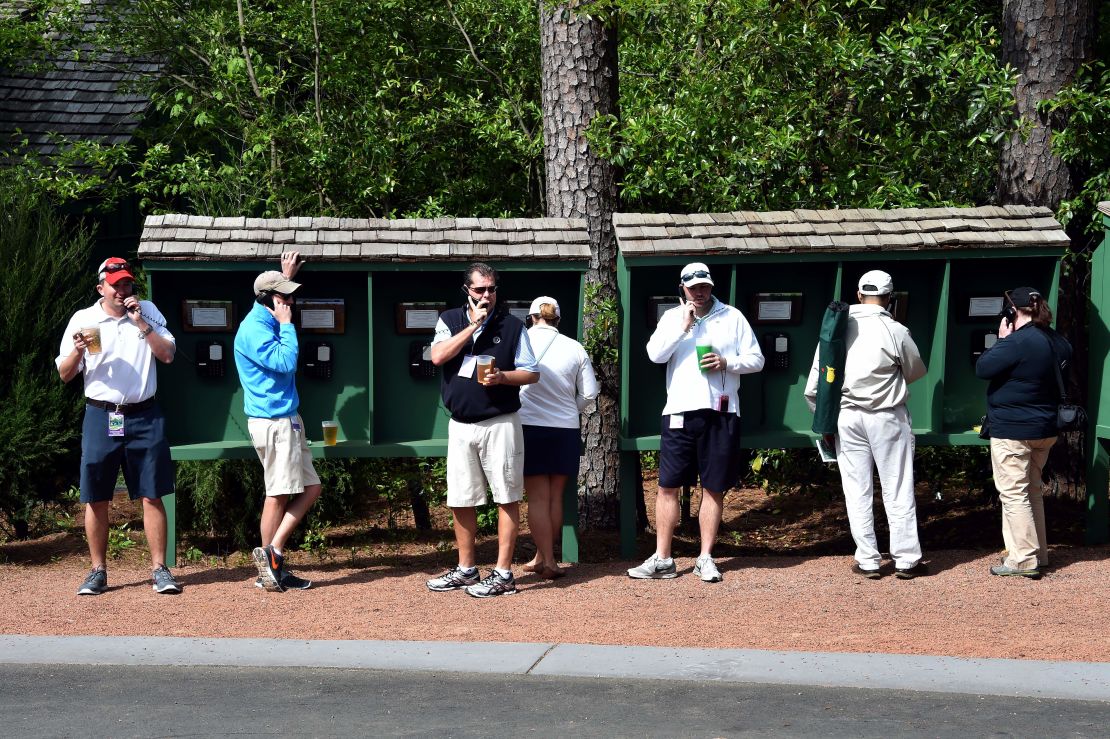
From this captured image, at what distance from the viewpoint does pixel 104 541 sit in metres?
7.72

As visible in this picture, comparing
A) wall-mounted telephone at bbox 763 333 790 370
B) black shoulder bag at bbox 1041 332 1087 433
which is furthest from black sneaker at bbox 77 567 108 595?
black shoulder bag at bbox 1041 332 1087 433

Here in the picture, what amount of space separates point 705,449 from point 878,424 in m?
1.04

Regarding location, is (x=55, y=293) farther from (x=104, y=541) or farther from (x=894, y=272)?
(x=894, y=272)

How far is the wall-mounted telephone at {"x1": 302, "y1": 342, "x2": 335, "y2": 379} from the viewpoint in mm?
8516

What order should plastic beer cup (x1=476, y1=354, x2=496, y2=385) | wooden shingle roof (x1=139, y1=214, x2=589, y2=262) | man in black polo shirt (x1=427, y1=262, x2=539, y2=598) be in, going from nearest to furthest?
plastic beer cup (x1=476, y1=354, x2=496, y2=385)
man in black polo shirt (x1=427, y1=262, x2=539, y2=598)
wooden shingle roof (x1=139, y1=214, x2=589, y2=262)

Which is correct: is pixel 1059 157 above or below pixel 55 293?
above

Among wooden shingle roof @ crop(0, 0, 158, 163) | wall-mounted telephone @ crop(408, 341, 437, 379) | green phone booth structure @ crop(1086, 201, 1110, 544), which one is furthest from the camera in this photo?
wooden shingle roof @ crop(0, 0, 158, 163)

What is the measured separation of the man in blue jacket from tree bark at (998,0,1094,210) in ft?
17.3

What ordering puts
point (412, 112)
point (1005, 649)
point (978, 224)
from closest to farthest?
point (1005, 649), point (978, 224), point (412, 112)

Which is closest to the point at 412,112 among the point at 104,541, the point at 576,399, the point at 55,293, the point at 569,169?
the point at 569,169

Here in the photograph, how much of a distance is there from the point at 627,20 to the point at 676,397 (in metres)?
3.53

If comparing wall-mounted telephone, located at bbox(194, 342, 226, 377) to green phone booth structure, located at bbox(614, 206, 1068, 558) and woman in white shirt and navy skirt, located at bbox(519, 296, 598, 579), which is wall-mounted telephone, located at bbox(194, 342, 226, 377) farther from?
green phone booth structure, located at bbox(614, 206, 1068, 558)

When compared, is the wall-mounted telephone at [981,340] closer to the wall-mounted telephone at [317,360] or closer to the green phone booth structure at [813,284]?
the green phone booth structure at [813,284]

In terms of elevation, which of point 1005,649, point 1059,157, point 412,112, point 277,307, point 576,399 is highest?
point 412,112
